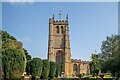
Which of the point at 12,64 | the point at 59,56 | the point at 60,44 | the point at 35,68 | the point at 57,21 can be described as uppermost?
the point at 57,21

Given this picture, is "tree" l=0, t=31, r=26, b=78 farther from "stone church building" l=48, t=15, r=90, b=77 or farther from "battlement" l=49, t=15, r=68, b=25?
"battlement" l=49, t=15, r=68, b=25

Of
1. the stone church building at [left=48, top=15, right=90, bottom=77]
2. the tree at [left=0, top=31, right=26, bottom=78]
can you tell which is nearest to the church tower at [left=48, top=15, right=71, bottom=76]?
the stone church building at [left=48, top=15, right=90, bottom=77]

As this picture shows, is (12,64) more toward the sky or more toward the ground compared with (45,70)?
more toward the sky

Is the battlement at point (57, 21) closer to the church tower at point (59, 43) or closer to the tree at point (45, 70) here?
the church tower at point (59, 43)

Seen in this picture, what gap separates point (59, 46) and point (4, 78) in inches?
2676

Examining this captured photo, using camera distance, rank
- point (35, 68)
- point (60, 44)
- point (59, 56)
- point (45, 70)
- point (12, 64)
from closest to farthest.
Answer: point (12, 64) < point (35, 68) < point (45, 70) < point (59, 56) < point (60, 44)

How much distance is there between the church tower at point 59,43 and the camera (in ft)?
330

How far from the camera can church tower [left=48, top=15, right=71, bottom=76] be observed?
3959 inches

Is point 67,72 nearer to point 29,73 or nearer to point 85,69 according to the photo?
point 85,69

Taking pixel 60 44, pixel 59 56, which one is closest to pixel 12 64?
pixel 59 56

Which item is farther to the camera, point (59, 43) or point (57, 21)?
point (57, 21)

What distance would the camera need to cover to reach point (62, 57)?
102 meters

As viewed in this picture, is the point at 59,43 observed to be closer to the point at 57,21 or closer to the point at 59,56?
the point at 59,56

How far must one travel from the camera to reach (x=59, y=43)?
10356 centimetres
